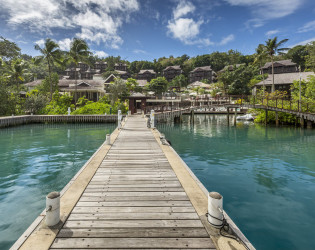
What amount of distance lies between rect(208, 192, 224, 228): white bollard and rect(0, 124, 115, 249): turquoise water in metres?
5.50

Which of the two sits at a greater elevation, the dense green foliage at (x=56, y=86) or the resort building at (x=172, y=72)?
the resort building at (x=172, y=72)

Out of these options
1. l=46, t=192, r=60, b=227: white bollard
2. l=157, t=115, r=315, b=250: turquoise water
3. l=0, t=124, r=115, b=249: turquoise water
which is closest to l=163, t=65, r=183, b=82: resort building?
l=0, t=124, r=115, b=249: turquoise water

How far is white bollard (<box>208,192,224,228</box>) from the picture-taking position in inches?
147

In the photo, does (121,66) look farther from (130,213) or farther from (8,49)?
(130,213)

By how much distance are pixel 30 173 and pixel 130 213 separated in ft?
31.8

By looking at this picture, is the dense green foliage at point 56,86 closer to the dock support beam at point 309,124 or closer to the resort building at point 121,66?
the dock support beam at point 309,124

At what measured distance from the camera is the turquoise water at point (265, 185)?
5.96m

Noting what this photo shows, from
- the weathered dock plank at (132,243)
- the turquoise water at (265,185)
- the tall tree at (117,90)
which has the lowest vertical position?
the turquoise water at (265,185)

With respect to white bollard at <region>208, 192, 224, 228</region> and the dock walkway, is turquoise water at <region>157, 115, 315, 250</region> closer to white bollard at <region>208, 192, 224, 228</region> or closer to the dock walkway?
white bollard at <region>208, 192, 224, 228</region>

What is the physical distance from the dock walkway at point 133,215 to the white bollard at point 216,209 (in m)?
0.28

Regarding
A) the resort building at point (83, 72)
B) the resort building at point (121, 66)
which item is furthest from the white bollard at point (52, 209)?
the resort building at point (121, 66)

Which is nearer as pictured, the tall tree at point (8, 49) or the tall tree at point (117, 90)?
the tall tree at point (117, 90)

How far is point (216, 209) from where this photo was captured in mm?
3764

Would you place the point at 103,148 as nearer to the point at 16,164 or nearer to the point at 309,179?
the point at 16,164
